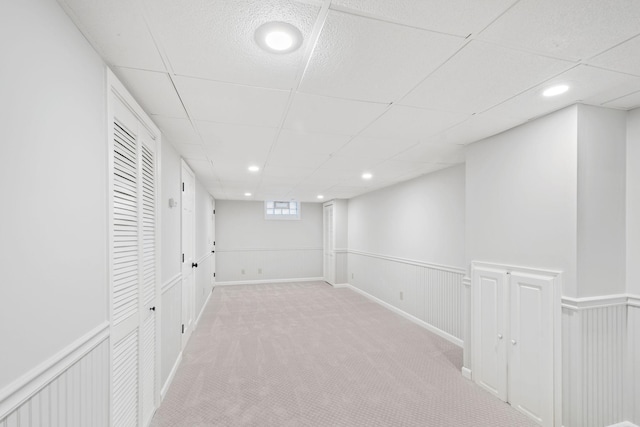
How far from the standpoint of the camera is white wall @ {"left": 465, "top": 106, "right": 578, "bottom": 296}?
197 cm

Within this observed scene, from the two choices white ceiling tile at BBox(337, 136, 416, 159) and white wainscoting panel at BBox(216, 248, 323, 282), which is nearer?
white ceiling tile at BBox(337, 136, 416, 159)

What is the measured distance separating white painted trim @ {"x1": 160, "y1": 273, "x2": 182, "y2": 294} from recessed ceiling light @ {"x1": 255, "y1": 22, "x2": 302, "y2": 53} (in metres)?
2.16

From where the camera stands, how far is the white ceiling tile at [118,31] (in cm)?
104

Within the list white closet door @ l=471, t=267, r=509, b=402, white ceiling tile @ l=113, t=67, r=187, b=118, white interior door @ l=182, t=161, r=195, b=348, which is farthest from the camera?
white interior door @ l=182, t=161, r=195, b=348

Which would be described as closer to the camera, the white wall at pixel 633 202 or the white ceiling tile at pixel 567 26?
the white ceiling tile at pixel 567 26

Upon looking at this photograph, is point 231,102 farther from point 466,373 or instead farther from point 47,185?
point 466,373

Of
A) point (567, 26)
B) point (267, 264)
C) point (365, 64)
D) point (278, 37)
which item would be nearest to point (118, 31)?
point (278, 37)

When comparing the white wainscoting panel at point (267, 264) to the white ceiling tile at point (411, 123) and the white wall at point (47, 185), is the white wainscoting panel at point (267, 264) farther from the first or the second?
the white wall at point (47, 185)

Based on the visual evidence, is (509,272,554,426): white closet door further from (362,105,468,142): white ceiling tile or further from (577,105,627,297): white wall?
(362,105,468,142): white ceiling tile

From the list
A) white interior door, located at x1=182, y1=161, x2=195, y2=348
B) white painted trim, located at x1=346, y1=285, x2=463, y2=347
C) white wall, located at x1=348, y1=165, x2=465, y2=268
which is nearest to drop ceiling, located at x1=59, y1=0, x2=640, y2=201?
white interior door, located at x1=182, y1=161, x2=195, y2=348

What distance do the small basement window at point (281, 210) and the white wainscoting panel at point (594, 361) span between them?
674cm

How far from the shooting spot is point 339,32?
1175 millimetres

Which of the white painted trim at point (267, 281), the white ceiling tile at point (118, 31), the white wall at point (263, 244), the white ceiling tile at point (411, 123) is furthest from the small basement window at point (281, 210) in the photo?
the white ceiling tile at point (118, 31)

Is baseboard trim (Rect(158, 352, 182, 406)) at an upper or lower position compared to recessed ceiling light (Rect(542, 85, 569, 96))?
lower
